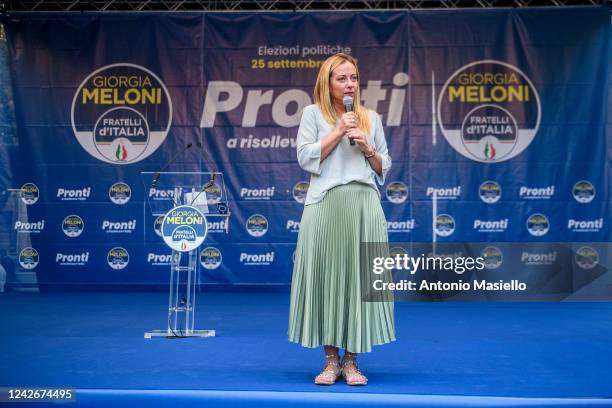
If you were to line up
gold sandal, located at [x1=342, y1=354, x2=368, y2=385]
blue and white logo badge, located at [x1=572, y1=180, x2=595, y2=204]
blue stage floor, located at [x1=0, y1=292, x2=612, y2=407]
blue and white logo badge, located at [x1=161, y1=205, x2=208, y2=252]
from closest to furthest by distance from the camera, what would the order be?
blue stage floor, located at [x1=0, y1=292, x2=612, y2=407]
gold sandal, located at [x1=342, y1=354, x2=368, y2=385]
blue and white logo badge, located at [x1=161, y1=205, x2=208, y2=252]
blue and white logo badge, located at [x1=572, y1=180, x2=595, y2=204]

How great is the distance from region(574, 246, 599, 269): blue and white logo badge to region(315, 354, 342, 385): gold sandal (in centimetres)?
490

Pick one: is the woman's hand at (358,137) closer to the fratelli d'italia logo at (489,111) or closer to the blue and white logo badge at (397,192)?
the blue and white logo badge at (397,192)

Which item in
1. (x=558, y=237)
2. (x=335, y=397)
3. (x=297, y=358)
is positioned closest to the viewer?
(x=335, y=397)

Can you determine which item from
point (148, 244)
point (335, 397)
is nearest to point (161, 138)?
point (148, 244)

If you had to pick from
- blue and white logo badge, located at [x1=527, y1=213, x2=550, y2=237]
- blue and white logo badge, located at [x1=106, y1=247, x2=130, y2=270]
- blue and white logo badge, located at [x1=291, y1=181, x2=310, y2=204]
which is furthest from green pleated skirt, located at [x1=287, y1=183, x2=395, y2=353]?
blue and white logo badge, located at [x1=106, y1=247, x2=130, y2=270]

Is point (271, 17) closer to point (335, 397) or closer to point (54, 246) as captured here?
point (54, 246)

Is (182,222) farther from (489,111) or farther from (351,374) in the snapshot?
(489,111)

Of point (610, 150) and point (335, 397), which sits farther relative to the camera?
point (610, 150)

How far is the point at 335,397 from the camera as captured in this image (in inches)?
103

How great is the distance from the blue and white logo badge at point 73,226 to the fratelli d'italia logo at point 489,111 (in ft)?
12.6

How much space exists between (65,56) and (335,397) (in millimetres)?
→ 6046

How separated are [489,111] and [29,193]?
4.81 metres

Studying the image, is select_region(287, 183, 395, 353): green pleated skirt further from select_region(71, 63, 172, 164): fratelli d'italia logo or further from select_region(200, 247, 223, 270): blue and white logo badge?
select_region(71, 63, 172, 164): fratelli d'italia logo

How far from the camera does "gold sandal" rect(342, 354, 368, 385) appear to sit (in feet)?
9.77
